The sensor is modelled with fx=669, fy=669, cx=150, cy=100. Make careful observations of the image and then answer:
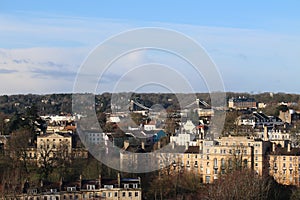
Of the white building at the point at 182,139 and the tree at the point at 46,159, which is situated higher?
the white building at the point at 182,139

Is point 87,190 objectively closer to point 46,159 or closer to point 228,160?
point 46,159

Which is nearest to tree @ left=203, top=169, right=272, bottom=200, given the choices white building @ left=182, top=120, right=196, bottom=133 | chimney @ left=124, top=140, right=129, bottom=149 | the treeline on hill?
chimney @ left=124, top=140, right=129, bottom=149

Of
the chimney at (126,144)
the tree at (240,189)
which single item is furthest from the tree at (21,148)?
the tree at (240,189)

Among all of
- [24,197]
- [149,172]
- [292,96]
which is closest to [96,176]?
[149,172]

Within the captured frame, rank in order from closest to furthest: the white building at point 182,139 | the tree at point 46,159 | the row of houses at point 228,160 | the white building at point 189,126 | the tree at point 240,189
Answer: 1. the tree at point 240,189
2. the tree at point 46,159
3. the row of houses at point 228,160
4. the white building at point 182,139
5. the white building at point 189,126

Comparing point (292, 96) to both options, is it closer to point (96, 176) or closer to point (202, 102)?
point (202, 102)

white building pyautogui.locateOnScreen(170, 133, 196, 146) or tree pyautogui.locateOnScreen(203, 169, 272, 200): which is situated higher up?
white building pyautogui.locateOnScreen(170, 133, 196, 146)

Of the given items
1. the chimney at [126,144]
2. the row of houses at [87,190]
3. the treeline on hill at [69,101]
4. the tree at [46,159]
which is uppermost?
the treeline on hill at [69,101]

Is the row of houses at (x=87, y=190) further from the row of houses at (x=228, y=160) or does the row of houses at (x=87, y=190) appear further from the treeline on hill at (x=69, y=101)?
the treeline on hill at (x=69, y=101)

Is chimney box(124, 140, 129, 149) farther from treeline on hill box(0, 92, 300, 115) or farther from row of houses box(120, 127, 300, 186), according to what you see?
treeline on hill box(0, 92, 300, 115)

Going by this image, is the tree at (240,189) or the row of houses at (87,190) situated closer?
the tree at (240,189)

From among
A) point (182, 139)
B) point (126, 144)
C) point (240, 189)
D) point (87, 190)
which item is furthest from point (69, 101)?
point (240, 189)
